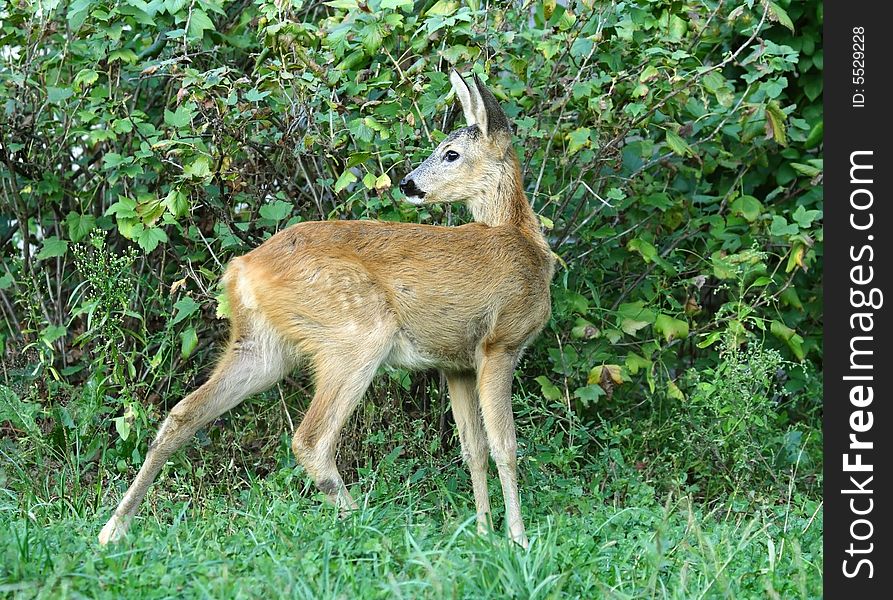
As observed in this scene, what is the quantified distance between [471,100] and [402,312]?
124 cm

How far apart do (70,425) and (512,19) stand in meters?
3.31

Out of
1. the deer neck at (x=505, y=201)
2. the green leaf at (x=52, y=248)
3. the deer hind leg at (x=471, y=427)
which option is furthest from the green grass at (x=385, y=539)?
the deer neck at (x=505, y=201)

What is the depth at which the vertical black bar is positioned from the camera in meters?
4.63

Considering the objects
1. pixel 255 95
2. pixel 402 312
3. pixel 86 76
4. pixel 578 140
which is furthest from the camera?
pixel 578 140

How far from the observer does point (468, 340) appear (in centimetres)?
571

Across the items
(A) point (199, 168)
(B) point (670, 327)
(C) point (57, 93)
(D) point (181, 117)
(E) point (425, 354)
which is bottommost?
(B) point (670, 327)

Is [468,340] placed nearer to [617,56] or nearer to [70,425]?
[617,56]

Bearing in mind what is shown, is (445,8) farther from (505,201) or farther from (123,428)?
(123,428)

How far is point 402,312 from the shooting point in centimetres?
545

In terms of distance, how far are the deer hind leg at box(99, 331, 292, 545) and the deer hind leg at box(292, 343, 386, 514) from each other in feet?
1.23

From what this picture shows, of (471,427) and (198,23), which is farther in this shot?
(198,23)

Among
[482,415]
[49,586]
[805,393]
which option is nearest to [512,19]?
[482,415]

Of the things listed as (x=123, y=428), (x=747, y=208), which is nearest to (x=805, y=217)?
(x=747, y=208)

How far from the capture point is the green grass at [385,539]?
13.0 feet
